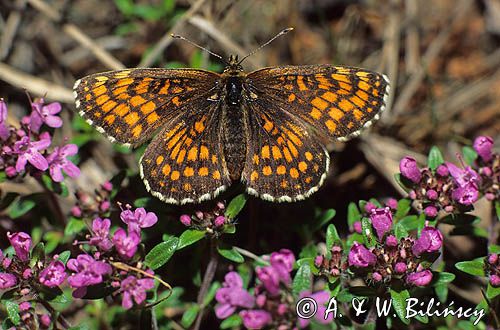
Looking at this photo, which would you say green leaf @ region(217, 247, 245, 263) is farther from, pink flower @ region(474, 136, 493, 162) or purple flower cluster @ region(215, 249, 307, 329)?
pink flower @ region(474, 136, 493, 162)

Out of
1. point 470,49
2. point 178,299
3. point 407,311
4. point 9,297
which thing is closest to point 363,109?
point 407,311

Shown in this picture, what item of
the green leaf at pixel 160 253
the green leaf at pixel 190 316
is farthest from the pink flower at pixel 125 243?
the green leaf at pixel 190 316

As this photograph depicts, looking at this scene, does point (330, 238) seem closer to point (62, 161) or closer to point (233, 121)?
point (233, 121)

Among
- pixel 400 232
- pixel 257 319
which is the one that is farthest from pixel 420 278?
pixel 257 319

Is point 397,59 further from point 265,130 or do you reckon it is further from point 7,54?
point 7,54

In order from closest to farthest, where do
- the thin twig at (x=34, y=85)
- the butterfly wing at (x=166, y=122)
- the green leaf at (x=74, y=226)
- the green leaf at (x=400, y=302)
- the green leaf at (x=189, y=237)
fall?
the green leaf at (x=400, y=302), the butterfly wing at (x=166, y=122), the green leaf at (x=189, y=237), the green leaf at (x=74, y=226), the thin twig at (x=34, y=85)

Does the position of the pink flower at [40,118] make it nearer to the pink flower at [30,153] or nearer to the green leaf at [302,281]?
the pink flower at [30,153]
